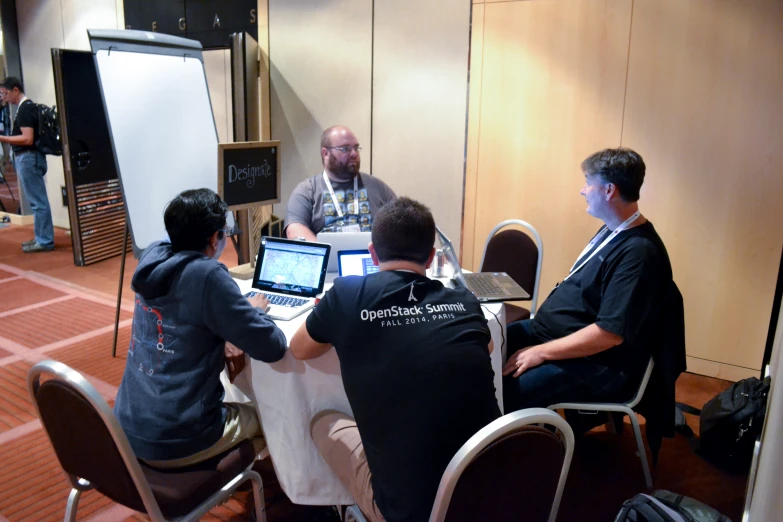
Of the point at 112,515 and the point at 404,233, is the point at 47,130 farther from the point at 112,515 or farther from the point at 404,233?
the point at 404,233

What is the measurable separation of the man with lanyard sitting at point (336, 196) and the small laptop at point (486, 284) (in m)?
0.81

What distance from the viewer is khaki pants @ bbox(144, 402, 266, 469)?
1.64 m

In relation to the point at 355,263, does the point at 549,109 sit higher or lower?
higher

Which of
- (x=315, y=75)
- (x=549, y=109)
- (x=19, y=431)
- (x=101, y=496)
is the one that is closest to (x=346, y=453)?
(x=101, y=496)

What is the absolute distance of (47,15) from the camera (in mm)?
6191

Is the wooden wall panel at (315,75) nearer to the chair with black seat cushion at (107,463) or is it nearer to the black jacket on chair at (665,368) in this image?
the black jacket on chair at (665,368)

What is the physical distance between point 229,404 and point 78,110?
3.95 m

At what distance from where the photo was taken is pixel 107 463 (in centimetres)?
138

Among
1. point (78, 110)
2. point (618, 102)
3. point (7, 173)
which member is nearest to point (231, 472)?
point (618, 102)

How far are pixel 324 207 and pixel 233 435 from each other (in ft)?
5.38

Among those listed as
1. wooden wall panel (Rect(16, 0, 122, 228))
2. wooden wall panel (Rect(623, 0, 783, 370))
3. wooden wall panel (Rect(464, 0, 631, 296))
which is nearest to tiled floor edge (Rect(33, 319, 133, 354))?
wooden wall panel (Rect(464, 0, 631, 296))

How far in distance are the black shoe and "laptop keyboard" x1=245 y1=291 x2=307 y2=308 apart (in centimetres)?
461

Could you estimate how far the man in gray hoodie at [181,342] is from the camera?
5.28 ft

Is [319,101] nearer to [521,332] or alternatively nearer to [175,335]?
[521,332]
